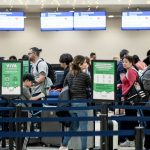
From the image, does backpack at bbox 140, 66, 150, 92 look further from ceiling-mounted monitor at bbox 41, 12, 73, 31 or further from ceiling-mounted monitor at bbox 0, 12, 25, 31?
ceiling-mounted monitor at bbox 0, 12, 25, 31

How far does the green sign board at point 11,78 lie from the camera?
905 centimetres

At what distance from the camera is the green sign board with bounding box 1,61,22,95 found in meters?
9.05

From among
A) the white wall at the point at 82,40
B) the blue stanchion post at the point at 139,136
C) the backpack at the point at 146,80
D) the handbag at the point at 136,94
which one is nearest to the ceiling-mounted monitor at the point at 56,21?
the white wall at the point at 82,40

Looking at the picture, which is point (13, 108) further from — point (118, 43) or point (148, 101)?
point (118, 43)

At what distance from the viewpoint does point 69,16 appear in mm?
18641

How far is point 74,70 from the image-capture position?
913 centimetres

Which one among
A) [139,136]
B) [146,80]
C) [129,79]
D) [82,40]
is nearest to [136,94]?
[129,79]

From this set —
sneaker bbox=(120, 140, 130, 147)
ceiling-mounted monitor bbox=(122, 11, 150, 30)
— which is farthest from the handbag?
ceiling-mounted monitor bbox=(122, 11, 150, 30)

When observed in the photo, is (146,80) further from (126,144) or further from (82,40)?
(82,40)

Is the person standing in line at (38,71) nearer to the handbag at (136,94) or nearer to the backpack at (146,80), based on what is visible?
the handbag at (136,94)

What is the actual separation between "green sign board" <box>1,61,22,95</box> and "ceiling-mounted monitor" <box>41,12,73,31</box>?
949 cm

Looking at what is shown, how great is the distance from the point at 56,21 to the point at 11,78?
9.80 metres

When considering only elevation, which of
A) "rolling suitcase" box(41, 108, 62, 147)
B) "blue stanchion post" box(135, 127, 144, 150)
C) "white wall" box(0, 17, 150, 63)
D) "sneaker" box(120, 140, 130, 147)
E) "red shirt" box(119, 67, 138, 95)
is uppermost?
"white wall" box(0, 17, 150, 63)

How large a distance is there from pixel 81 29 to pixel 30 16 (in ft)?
7.94
